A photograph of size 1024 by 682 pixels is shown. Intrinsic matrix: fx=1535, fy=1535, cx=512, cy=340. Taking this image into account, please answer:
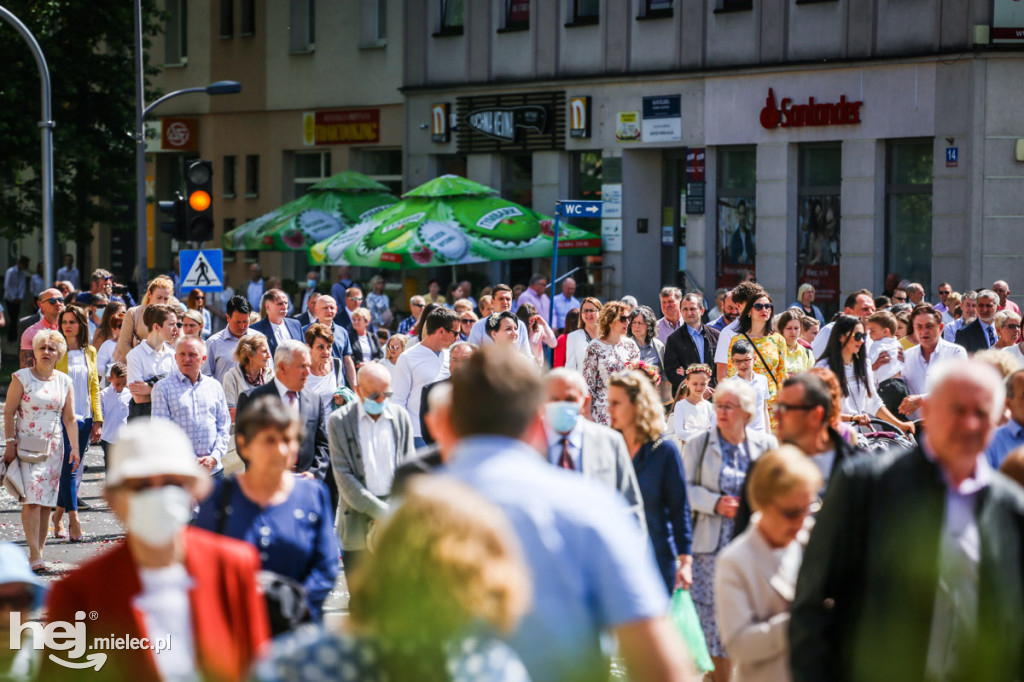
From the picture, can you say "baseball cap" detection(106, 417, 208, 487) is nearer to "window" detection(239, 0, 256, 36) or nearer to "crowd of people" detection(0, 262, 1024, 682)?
"crowd of people" detection(0, 262, 1024, 682)

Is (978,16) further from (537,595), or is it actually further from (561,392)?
(537,595)

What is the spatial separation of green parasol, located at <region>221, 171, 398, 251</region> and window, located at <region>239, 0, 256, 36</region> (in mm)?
9569

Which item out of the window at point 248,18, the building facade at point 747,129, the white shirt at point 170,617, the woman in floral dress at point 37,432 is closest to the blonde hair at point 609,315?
the woman in floral dress at point 37,432

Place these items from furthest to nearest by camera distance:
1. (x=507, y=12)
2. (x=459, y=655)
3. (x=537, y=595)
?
(x=507, y=12) < (x=537, y=595) < (x=459, y=655)

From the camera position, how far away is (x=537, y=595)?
3.58 m

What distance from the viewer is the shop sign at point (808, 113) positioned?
25.8 metres

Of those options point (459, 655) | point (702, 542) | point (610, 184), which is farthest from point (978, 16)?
point (459, 655)

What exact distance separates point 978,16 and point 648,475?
62.2 feet

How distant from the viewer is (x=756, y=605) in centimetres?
536

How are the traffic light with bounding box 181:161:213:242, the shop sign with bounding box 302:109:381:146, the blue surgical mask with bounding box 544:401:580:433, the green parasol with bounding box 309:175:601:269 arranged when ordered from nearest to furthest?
the blue surgical mask with bounding box 544:401:580:433 < the traffic light with bounding box 181:161:213:242 < the green parasol with bounding box 309:175:601:269 < the shop sign with bounding box 302:109:381:146

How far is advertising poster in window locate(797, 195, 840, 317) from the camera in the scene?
26625mm

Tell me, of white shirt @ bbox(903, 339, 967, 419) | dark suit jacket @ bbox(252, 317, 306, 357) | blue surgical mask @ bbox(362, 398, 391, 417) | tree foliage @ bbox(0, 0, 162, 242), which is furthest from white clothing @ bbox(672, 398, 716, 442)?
tree foliage @ bbox(0, 0, 162, 242)

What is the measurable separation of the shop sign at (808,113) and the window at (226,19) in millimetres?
17346

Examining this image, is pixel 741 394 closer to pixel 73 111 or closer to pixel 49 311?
pixel 49 311
